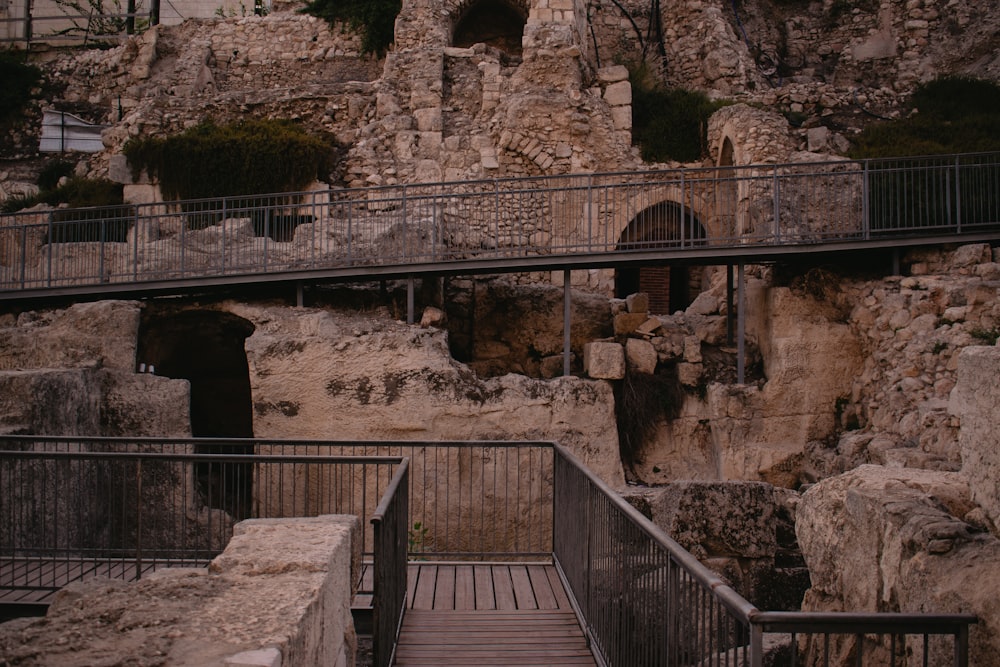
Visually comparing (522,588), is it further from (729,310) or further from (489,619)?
(729,310)

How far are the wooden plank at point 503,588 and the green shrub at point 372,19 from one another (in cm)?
1735

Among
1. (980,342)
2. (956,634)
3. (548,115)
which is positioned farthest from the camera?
(548,115)

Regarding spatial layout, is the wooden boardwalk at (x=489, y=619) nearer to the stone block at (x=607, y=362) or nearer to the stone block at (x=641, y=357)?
the stone block at (x=607, y=362)

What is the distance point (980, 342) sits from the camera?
413 inches

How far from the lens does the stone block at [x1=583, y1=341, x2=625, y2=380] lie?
12445mm

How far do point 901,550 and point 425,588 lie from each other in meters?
3.63

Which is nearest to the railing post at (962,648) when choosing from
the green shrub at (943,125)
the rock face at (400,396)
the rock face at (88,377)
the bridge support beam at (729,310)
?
the rock face at (400,396)

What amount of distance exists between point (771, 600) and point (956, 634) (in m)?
4.18

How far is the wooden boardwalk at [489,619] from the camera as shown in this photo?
5.38 metres

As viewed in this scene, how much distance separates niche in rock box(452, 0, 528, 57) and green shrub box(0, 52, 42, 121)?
1185 cm

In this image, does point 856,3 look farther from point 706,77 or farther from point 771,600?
point 771,600

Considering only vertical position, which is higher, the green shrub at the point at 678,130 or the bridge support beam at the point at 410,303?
the green shrub at the point at 678,130

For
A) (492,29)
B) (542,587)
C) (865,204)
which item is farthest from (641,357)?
(492,29)

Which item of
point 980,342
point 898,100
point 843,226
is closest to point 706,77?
point 898,100
